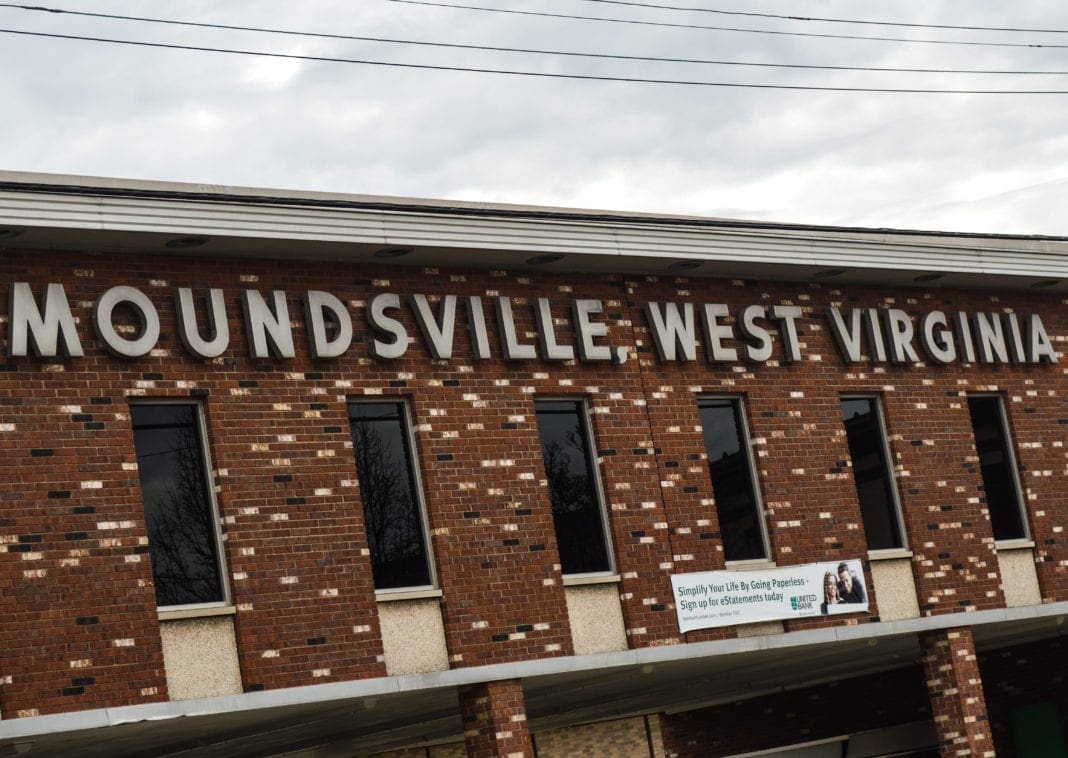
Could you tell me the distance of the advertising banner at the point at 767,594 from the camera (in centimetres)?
1925

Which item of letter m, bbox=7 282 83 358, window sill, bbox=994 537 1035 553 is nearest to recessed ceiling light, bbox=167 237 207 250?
letter m, bbox=7 282 83 358

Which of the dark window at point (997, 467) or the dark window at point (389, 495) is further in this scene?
the dark window at point (997, 467)

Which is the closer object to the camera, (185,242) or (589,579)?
(185,242)

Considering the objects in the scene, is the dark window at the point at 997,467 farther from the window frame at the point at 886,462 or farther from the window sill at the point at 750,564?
the window sill at the point at 750,564

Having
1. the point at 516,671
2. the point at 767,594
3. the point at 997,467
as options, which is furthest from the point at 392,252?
the point at 997,467

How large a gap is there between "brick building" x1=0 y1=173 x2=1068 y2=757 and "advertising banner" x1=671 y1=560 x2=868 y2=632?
55 millimetres

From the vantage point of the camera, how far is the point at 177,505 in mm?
16125

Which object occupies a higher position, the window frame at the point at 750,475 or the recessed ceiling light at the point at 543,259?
the recessed ceiling light at the point at 543,259

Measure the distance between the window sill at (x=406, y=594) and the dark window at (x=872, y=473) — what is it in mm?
7017

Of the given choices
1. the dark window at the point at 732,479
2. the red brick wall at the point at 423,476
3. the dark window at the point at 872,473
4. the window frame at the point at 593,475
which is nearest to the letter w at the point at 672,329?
the red brick wall at the point at 423,476

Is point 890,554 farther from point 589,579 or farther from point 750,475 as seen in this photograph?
point 589,579

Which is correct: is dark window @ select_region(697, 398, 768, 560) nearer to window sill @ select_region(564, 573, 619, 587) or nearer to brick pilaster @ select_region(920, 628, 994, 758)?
window sill @ select_region(564, 573, 619, 587)

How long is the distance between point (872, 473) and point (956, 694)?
318 centimetres

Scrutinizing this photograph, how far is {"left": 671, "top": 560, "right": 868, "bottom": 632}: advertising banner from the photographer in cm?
1925
